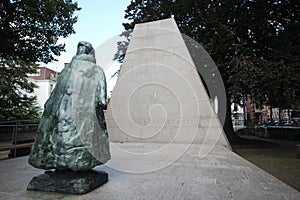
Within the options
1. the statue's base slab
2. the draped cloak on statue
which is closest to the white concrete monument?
the draped cloak on statue

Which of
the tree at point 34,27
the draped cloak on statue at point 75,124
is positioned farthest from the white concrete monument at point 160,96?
the draped cloak on statue at point 75,124

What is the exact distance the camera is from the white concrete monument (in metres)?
7.88

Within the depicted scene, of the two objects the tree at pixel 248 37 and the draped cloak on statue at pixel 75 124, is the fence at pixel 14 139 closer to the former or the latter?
the draped cloak on statue at pixel 75 124

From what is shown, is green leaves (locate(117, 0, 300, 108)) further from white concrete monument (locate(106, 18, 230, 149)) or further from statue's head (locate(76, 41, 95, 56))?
statue's head (locate(76, 41, 95, 56))

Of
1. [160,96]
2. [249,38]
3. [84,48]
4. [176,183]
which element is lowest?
[176,183]

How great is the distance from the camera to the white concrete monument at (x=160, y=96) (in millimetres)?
7883

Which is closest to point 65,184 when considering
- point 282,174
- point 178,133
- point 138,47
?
point 282,174

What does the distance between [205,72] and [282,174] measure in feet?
27.4

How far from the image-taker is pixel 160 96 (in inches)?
339

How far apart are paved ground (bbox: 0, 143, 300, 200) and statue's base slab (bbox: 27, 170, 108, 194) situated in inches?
3.3

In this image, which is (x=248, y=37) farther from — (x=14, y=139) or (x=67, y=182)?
(x=14, y=139)

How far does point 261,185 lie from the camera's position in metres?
3.28

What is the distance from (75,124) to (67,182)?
2.61ft

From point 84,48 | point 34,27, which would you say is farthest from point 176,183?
point 34,27
